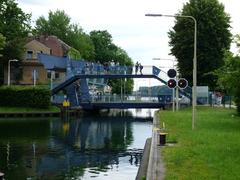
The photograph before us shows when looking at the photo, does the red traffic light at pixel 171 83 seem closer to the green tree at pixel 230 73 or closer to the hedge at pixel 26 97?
the green tree at pixel 230 73

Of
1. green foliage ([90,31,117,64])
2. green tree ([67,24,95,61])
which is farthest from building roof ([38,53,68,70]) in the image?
green foliage ([90,31,117,64])

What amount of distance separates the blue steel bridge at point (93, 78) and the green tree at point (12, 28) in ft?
34.3

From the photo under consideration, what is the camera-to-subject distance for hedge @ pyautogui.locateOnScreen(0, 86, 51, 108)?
68250 mm

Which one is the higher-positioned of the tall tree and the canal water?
the tall tree

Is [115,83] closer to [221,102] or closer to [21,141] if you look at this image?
[221,102]

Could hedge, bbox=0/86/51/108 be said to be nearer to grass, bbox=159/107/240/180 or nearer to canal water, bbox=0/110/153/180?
canal water, bbox=0/110/153/180

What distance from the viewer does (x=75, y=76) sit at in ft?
236

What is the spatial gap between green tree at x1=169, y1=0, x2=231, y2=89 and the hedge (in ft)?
58.0

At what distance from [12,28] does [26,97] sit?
18.7m

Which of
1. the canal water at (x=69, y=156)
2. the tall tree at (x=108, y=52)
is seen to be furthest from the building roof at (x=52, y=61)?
the tall tree at (x=108, y=52)

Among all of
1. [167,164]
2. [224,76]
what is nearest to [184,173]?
[167,164]

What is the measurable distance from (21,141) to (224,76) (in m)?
13.9

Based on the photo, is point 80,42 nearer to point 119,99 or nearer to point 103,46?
point 103,46

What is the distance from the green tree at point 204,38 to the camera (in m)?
65.9
